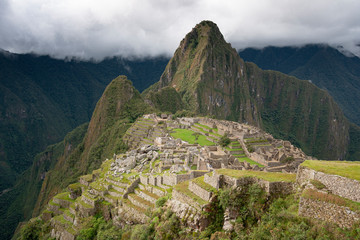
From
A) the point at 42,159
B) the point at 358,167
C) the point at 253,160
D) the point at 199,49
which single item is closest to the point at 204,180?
the point at 358,167

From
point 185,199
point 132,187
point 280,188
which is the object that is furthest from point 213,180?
point 132,187

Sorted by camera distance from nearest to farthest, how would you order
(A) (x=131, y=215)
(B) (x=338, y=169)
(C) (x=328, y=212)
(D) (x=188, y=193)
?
1. (C) (x=328, y=212)
2. (B) (x=338, y=169)
3. (D) (x=188, y=193)
4. (A) (x=131, y=215)

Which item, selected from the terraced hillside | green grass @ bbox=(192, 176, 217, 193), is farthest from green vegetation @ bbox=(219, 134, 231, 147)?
green grass @ bbox=(192, 176, 217, 193)

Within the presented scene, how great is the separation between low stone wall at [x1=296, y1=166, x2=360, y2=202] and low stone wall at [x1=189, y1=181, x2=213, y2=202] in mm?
5094

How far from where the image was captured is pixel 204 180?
17000 mm

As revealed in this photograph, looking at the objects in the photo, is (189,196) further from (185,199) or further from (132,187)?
(132,187)

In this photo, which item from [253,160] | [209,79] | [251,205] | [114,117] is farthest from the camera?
[209,79]

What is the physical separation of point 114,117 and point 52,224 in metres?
85.7

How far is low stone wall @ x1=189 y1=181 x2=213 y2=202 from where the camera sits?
15.2 meters

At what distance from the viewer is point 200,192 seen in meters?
15.9

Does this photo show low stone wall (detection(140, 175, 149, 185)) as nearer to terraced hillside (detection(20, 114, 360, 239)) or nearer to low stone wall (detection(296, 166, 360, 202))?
terraced hillside (detection(20, 114, 360, 239))

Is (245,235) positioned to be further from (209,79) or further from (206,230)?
(209,79)

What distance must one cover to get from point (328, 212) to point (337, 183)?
140cm

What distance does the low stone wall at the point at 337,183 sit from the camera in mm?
11234
